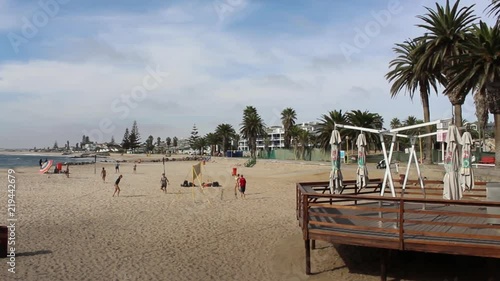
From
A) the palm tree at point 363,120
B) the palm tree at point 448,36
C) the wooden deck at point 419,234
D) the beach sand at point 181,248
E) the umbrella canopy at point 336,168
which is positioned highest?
the palm tree at point 448,36

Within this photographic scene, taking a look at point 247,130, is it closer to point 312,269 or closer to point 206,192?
point 206,192

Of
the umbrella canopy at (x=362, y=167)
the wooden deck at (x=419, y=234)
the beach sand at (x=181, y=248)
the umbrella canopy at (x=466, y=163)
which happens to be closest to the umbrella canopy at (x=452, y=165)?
the umbrella canopy at (x=466, y=163)

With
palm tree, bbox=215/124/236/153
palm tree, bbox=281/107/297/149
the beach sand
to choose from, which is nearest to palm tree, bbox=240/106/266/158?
palm tree, bbox=281/107/297/149

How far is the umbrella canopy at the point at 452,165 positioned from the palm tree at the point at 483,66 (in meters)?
20.3

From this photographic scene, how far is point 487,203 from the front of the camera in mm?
7312

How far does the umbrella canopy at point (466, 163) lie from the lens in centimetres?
1009

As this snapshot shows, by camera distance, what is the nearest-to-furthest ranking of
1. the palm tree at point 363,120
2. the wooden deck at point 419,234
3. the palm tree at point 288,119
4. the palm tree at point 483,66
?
the wooden deck at point 419,234
the palm tree at point 483,66
the palm tree at point 363,120
the palm tree at point 288,119

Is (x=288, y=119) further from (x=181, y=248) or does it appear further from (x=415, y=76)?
(x=181, y=248)

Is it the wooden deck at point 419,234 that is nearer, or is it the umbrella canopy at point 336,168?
the wooden deck at point 419,234

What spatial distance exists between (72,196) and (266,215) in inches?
564

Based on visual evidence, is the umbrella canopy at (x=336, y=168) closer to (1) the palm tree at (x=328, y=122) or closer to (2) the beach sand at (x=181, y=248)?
(2) the beach sand at (x=181, y=248)

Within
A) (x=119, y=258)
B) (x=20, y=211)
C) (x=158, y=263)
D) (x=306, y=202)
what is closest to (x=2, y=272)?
(x=119, y=258)

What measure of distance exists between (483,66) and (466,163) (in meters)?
20.7

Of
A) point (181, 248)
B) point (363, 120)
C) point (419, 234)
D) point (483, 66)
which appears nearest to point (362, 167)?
point (419, 234)
